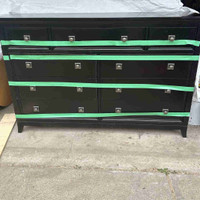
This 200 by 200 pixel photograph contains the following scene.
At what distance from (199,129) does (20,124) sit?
Result: 2328 mm

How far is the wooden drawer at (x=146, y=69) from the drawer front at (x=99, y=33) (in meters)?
0.27

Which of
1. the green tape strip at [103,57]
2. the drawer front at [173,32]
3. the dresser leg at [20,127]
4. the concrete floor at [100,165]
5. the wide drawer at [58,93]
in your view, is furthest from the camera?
the dresser leg at [20,127]

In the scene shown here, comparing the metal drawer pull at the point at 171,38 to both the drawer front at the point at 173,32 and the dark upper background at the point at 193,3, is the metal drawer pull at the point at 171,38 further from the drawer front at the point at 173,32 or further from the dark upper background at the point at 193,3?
the dark upper background at the point at 193,3

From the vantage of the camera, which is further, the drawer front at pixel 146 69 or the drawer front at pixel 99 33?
the drawer front at pixel 146 69

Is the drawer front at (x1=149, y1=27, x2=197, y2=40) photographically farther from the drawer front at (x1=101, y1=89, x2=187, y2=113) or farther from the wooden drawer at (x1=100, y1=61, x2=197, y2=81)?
the drawer front at (x1=101, y1=89, x2=187, y2=113)

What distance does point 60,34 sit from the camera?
2.27m

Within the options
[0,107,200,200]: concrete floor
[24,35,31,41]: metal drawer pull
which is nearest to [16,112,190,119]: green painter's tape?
[0,107,200,200]: concrete floor

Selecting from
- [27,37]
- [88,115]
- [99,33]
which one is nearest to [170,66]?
[99,33]

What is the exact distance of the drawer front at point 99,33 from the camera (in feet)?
7.24

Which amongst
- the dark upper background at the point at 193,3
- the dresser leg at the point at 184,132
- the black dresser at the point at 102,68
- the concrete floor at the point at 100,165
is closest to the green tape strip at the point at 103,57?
the black dresser at the point at 102,68

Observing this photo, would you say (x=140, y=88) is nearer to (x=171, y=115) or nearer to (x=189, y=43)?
(x=171, y=115)

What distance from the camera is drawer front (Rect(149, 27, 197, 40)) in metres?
2.16

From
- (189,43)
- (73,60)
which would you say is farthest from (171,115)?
(73,60)

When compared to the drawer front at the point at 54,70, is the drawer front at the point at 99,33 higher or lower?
higher
